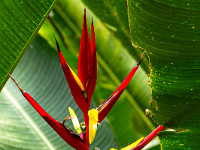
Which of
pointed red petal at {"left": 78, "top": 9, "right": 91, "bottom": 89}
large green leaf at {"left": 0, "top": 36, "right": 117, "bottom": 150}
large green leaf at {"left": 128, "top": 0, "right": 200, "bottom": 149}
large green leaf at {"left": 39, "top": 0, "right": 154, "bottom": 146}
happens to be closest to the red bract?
pointed red petal at {"left": 78, "top": 9, "right": 91, "bottom": 89}

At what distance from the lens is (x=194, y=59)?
61 centimetres

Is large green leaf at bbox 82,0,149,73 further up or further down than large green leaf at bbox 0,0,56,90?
further down

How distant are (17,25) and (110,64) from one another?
660 mm

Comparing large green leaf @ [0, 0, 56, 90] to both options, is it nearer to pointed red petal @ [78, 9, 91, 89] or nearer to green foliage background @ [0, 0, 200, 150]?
green foliage background @ [0, 0, 200, 150]

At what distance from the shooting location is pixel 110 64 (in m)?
1.27

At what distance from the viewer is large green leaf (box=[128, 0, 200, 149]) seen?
0.58m

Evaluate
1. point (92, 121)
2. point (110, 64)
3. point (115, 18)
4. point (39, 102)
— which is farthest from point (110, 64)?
point (92, 121)

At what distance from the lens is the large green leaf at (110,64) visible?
4.11 ft

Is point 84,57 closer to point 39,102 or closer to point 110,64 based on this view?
point 39,102

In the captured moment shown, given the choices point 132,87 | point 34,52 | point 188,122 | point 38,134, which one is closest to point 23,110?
point 38,134

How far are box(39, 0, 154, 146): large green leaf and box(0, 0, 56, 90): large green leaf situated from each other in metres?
0.55

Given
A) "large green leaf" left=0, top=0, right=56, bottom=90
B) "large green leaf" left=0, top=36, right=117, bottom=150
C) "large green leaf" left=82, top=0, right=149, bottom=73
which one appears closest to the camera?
"large green leaf" left=0, top=0, right=56, bottom=90

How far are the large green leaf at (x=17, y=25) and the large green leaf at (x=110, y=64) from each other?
0.55 metres

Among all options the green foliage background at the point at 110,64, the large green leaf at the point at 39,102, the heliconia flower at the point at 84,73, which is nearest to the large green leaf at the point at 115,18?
the green foliage background at the point at 110,64
